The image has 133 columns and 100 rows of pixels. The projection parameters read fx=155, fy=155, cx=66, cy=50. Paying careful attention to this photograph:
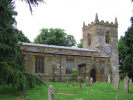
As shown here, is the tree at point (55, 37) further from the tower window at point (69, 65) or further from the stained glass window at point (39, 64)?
the stained glass window at point (39, 64)

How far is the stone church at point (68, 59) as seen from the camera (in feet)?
74.5

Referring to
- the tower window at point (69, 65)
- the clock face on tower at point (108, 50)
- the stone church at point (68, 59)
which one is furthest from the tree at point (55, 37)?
the tower window at point (69, 65)

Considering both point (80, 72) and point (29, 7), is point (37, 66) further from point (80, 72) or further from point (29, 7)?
point (29, 7)

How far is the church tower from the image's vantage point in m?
32.0

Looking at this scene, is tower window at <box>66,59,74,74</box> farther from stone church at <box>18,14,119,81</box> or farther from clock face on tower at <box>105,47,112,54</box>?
clock face on tower at <box>105,47,112,54</box>

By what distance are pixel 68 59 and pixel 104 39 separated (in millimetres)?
11450

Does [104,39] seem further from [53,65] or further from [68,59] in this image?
[53,65]

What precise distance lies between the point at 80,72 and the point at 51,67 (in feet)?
15.9

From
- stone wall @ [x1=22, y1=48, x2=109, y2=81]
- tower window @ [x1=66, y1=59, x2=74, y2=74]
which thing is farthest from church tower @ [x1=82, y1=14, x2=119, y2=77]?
tower window @ [x1=66, y1=59, x2=74, y2=74]

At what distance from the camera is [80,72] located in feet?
82.0

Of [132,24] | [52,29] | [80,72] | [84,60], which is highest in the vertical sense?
[52,29]

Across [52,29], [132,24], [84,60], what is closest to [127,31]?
[132,24]

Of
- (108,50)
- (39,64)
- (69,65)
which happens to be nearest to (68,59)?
(69,65)

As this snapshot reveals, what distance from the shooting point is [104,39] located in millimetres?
32781
